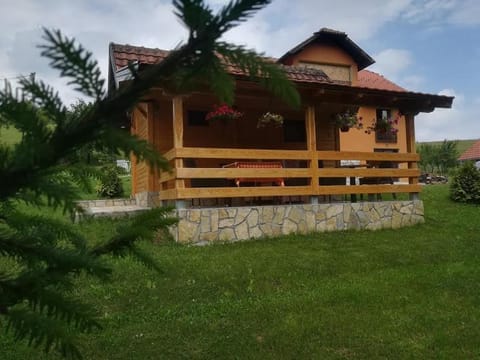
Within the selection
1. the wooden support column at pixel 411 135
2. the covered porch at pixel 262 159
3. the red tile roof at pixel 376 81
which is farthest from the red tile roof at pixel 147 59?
the red tile roof at pixel 376 81

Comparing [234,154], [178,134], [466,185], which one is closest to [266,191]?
[234,154]

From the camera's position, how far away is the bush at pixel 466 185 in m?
14.6

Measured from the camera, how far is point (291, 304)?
4.91m

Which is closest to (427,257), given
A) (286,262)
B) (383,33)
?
(286,262)

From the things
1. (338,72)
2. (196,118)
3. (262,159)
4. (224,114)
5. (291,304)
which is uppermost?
(338,72)

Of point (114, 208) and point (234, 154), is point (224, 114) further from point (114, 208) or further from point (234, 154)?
point (114, 208)

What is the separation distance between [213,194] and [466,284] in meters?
4.70

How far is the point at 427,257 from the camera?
24.5ft

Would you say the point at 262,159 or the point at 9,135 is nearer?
the point at 9,135

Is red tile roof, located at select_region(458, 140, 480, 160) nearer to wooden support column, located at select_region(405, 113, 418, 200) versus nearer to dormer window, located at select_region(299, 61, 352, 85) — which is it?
dormer window, located at select_region(299, 61, 352, 85)

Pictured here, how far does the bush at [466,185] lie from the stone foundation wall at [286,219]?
462cm

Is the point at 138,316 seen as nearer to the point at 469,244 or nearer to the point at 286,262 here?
the point at 286,262

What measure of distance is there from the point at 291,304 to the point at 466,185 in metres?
12.3

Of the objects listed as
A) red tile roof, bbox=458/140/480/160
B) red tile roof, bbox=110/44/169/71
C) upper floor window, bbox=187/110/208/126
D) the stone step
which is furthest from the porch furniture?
red tile roof, bbox=458/140/480/160
